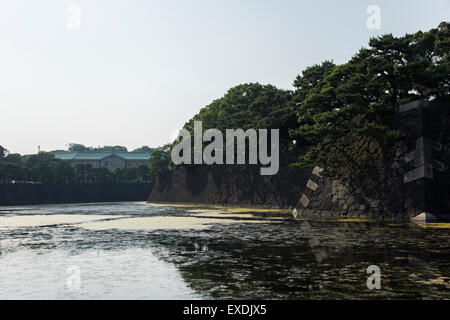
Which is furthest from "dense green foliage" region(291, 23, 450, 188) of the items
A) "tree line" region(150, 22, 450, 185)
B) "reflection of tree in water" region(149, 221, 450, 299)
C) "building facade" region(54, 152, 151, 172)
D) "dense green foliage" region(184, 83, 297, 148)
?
"building facade" region(54, 152, 151, 172)

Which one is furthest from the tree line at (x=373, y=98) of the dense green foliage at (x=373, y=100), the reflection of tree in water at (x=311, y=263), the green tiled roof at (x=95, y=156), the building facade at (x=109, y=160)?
the green tiled roof at (x=95, y=156)

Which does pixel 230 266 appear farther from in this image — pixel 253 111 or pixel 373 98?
pixel 253 111

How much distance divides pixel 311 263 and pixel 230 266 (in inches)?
58.9

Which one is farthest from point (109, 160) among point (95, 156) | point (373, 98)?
point (373, 98)

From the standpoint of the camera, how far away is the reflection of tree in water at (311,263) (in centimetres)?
641

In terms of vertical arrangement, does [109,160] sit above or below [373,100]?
above

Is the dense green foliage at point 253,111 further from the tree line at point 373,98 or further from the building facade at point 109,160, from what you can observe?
the building facade at point 109,160

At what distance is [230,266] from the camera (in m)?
8.56

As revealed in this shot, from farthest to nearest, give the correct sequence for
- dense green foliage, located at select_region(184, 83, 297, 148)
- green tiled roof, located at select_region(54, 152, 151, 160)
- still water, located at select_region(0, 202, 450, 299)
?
green tiled roof, located at select_region(54, 152, 151, 160)
dense green foliage, located at select_region(184, 83, 297, 148)
still water, located at select_region(0, 202, 450, 299)

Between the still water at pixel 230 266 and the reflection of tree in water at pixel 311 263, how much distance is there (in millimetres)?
16

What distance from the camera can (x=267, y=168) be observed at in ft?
116

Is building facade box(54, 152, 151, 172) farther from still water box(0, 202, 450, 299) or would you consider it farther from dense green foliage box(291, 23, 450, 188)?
still water box(0, 202, 450, 299)

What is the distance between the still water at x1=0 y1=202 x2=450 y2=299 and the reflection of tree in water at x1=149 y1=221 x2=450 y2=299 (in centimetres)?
2

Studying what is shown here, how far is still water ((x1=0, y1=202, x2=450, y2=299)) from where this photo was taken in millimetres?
6375
